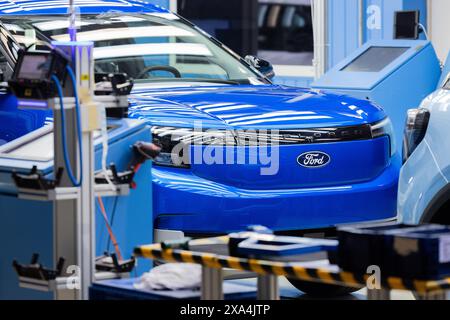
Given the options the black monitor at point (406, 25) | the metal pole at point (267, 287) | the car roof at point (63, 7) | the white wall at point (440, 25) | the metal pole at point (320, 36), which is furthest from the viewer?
the metal pole at point (320, 36)

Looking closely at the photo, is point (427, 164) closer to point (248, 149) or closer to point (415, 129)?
point (415, 129)

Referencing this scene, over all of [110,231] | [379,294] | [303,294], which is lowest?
[303,294]

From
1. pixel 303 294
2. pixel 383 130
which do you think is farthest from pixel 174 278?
pixel 383 130

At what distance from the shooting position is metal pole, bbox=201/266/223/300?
4.50 metres

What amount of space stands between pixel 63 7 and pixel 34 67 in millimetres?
3434

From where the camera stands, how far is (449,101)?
20.2 ft

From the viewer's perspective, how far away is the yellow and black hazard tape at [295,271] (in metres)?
3.98

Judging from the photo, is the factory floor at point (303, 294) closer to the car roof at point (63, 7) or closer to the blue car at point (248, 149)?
the blue car at point (248, 149)

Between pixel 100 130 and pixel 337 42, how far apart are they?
355 inches

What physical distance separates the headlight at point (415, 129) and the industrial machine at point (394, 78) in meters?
4.81

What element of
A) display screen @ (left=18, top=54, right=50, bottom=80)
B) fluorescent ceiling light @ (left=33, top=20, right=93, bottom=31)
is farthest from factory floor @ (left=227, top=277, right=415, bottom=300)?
display screen @ (left=18, top=54, right=50, bottom=80)

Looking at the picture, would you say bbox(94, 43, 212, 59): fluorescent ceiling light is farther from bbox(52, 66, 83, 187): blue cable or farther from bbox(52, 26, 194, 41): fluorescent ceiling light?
bbox(52, 66, 83, 187): blue cable

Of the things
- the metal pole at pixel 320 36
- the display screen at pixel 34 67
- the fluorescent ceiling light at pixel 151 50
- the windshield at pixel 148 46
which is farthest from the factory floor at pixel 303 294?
the metal pole at pixel 320 36

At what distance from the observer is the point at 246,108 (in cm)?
728
